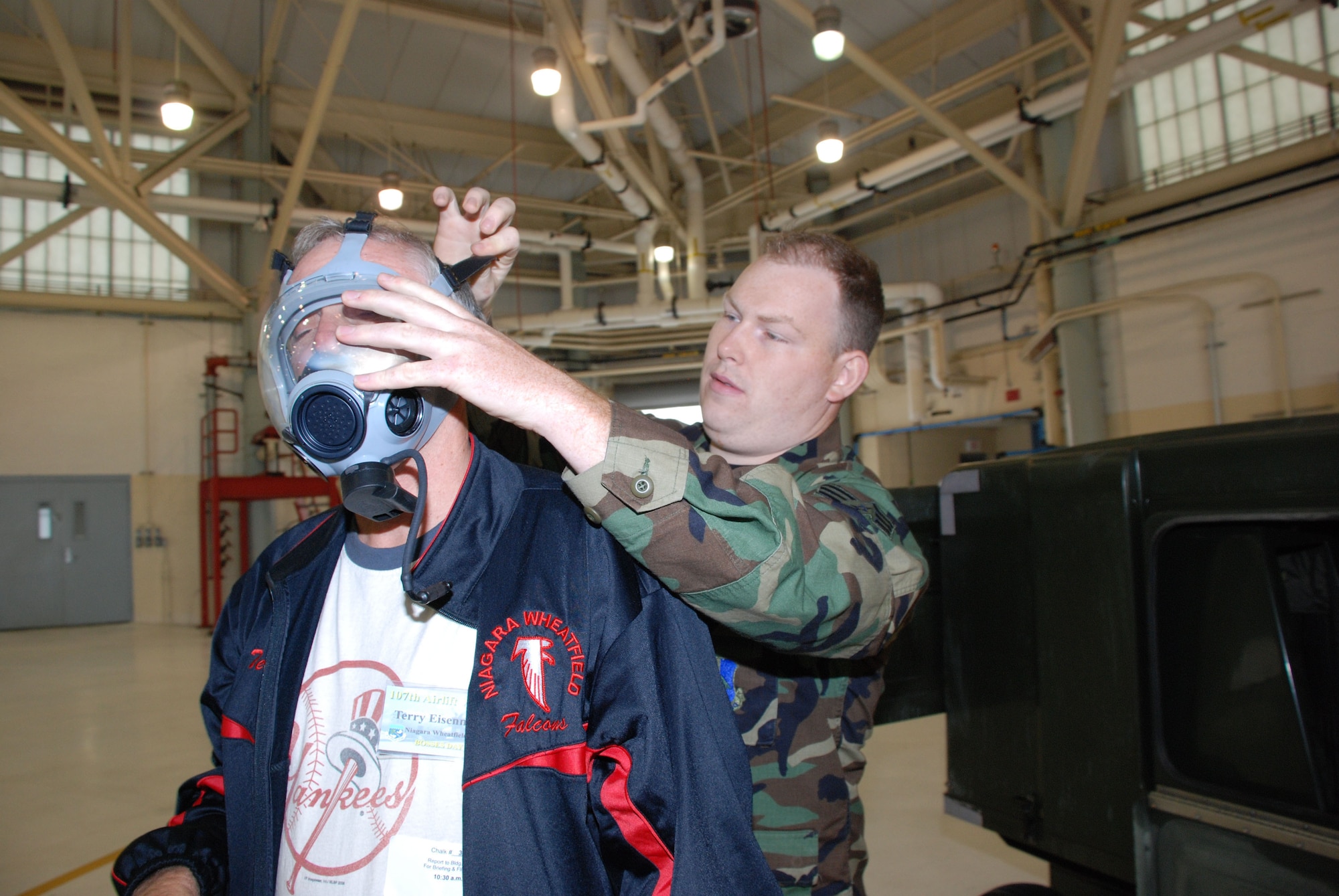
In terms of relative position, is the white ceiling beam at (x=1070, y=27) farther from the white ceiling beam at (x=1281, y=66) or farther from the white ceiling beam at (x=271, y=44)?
the white ceiling beam at (x=271, y=44)

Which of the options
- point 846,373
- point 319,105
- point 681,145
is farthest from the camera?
point 681,145

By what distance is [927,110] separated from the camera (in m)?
6.49

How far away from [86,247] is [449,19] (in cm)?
784

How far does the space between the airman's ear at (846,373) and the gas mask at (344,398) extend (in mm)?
850

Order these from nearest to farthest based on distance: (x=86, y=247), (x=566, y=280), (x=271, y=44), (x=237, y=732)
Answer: (x=237, y=732)
(x=271, y=44)
(x=566, y=280)
(x=86, y=247)

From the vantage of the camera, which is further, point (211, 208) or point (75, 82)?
point (211, 208)

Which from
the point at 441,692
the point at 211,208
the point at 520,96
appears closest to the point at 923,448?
the point at 520,96

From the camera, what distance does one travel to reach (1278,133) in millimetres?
7293

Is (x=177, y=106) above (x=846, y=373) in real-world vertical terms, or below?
above

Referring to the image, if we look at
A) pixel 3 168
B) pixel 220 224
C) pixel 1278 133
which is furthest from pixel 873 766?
pixel 3 168

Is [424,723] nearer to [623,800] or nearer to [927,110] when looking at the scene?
[623,800]

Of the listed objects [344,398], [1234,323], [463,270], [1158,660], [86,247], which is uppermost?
[86,247]

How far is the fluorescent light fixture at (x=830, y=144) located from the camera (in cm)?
676

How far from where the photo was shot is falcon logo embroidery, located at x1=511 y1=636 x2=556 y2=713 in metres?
1.08
